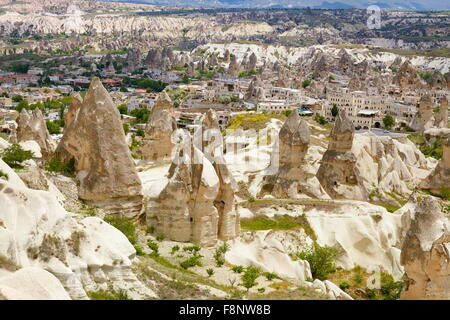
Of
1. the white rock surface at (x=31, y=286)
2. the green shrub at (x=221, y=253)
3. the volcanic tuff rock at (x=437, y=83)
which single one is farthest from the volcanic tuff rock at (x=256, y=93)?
the white rock surface at (x=31, y=286)

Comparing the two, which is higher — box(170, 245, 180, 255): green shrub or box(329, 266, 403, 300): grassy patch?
box(170, 245, 180, 255): green shrub

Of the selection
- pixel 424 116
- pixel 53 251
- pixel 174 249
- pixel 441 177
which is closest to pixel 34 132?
pixel 174 249

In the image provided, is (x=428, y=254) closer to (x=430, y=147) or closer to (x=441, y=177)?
(x=441, y=177)

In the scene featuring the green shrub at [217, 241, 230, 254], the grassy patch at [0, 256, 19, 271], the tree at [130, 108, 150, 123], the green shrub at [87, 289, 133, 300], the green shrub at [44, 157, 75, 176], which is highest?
the grassy patch at [0, 256, 19, 271]

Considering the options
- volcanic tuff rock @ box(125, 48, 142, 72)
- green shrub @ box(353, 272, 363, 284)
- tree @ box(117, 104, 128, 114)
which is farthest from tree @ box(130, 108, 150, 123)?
volcanic tuff rock @ box(125, 48, 142, 72)

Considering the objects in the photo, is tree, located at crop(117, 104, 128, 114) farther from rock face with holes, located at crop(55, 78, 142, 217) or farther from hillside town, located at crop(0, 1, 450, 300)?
rock face with holes, located at crop(55, 78, 142, 217)
